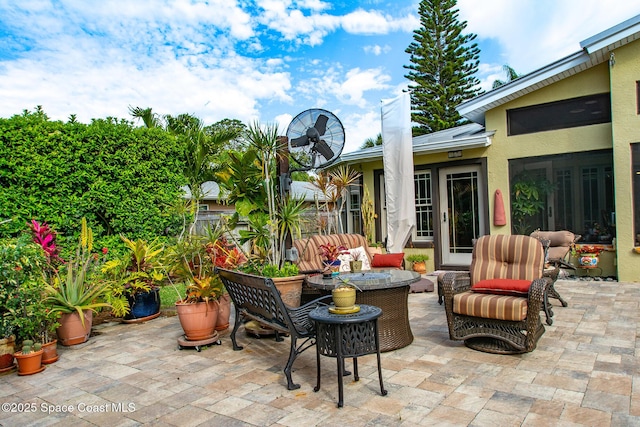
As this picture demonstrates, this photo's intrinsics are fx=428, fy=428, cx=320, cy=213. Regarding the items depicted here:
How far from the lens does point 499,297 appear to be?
378 cm

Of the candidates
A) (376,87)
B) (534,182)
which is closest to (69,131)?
(534,182)

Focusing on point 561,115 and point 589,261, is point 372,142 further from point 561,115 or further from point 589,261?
point 589,261

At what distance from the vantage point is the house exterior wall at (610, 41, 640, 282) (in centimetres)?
672

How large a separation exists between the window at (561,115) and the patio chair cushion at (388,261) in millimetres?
3588

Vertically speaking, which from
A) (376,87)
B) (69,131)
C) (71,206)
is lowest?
(71,206)

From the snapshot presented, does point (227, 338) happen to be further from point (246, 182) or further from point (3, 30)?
point (3, 30)

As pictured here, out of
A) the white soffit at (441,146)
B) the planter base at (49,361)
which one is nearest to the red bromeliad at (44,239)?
the planter base at (49,361)

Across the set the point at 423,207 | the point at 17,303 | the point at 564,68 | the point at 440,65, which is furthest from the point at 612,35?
the point at 440,65

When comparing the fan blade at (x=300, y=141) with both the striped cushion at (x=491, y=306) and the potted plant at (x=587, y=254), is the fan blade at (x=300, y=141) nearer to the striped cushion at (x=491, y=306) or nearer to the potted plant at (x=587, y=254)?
the striped cushion at (x=491, y=306)

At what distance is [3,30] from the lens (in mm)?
7652

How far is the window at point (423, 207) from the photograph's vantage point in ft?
29.7

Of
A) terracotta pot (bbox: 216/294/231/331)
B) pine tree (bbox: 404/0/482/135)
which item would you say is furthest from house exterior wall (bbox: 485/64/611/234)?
pine tree (bbox: 404/0/482/135)

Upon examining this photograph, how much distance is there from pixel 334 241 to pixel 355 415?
3601 mm

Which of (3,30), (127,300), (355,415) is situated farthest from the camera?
(3,30)
